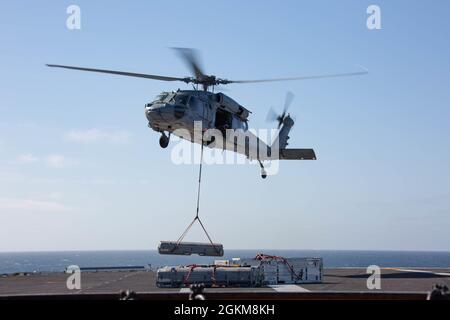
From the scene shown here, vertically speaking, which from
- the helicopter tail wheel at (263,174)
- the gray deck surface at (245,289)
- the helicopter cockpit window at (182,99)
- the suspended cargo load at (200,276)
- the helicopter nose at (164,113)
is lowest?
the gray deck surface at (245,289)

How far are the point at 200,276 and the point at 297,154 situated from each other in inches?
505

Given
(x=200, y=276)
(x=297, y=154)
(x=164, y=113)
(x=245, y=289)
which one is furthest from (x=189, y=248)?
(x=297, y=154)

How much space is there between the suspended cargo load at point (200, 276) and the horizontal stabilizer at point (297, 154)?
1135 cm

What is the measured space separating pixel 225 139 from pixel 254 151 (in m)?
4.30

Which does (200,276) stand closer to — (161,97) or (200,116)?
(200,116)

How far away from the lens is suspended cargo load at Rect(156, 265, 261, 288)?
28.9 m

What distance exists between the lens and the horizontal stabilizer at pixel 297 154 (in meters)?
37.7

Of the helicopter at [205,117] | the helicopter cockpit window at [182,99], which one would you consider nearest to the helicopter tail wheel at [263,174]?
the helicopter at [205,117]

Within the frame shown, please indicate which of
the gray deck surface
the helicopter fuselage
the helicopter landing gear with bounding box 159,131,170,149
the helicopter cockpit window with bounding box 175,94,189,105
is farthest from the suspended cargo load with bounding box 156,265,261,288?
the helicopter cockpit window with bounding box 175,94,189,105

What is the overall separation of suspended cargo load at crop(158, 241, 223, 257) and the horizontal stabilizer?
11206 mm

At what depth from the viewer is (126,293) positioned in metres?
12.8

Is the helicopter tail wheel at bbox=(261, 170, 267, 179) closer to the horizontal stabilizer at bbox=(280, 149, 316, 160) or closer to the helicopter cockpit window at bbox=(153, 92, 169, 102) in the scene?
the horizontal stabilizer at bbox=(280, 149, 316, 160)

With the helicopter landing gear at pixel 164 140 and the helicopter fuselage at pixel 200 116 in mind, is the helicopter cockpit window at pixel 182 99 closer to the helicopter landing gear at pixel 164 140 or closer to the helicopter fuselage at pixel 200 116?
the helicopter fuselage at pixel 200 116
